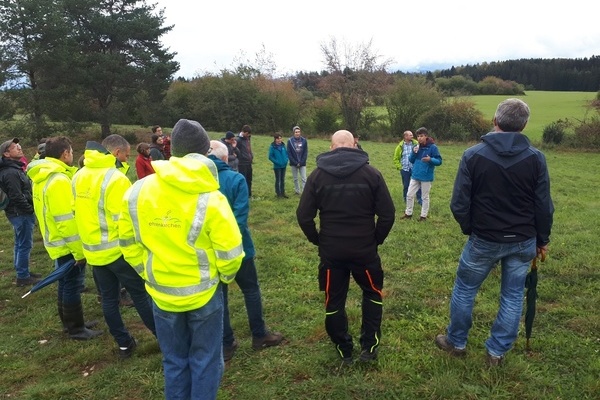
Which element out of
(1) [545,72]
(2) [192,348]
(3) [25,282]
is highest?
(1) [545,72]

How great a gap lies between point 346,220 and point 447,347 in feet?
5.51

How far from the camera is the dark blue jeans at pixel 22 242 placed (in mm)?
6219

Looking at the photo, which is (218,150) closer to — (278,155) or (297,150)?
(278,155)

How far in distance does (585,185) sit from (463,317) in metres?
13.6

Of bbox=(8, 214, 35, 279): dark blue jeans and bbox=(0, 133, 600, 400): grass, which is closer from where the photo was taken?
bbox=(0, 133, 600, 400): grass

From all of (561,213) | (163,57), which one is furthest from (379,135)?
(561,213)

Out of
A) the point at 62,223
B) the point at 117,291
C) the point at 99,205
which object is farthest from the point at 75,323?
the point at 99,205

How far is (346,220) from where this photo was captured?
136 inches

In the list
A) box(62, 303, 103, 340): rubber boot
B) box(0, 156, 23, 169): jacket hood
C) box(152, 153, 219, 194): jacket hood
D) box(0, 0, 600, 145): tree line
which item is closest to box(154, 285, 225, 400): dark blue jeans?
box(152, 153, 219, 194): jacket hood

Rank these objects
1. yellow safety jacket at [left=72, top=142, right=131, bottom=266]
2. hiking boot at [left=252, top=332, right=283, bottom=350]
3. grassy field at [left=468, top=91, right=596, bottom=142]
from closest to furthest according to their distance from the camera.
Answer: yellow safety jacket at [left=72, top=142, right=131, bottom=266], hiking boot at [left=252, top=332, right=283, bottom=350], grassy field at [left=468, top=91, right=596, bottom=142]

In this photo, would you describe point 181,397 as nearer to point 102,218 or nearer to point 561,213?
point 102,218

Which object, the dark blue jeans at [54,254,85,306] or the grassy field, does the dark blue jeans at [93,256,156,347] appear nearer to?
the dark blue jeans at [54,254,85,306]

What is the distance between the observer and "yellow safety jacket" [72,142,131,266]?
12.7ft

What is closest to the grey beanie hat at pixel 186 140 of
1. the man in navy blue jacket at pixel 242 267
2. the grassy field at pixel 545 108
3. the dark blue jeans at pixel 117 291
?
the man in navy blue jacket at pixel 242 267
